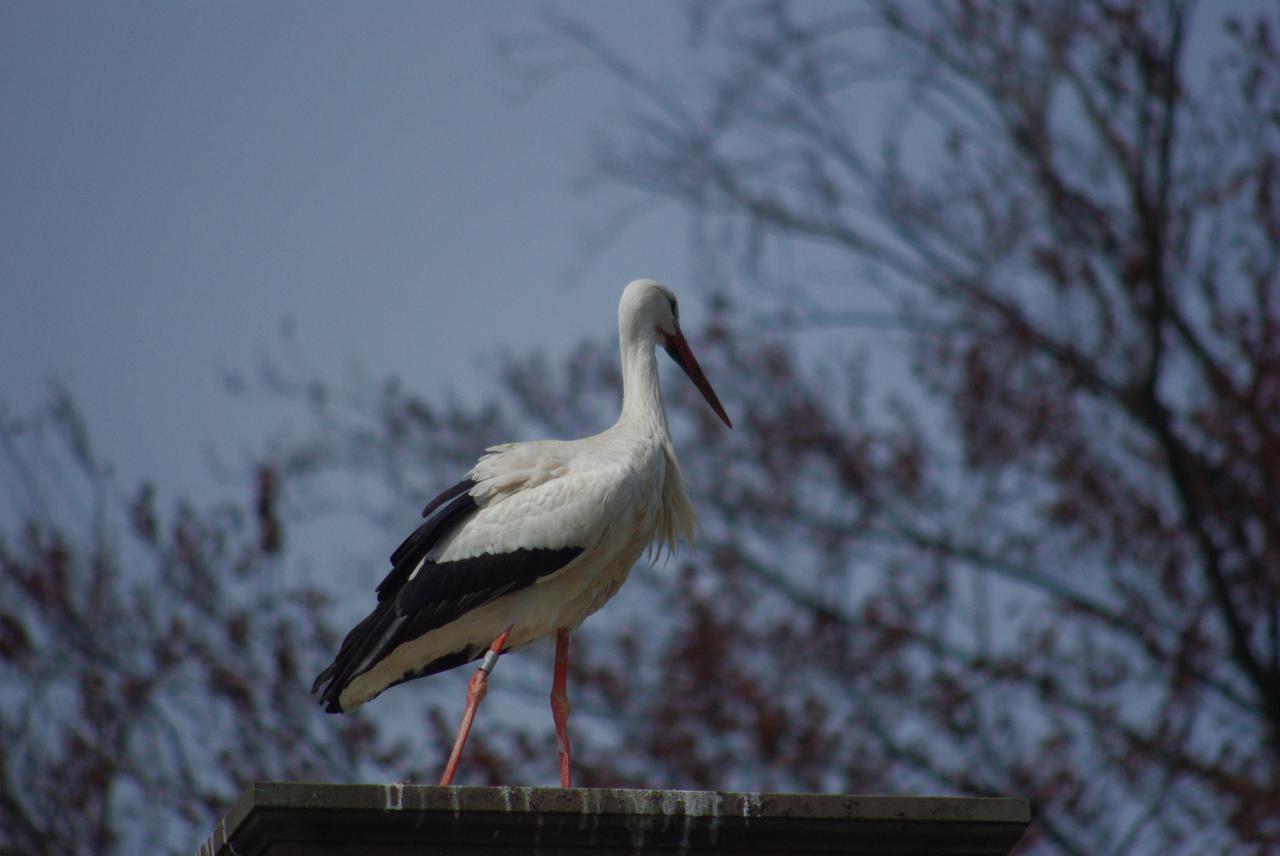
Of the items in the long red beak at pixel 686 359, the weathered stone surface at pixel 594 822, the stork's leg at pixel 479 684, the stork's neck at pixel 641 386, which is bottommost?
the weathered stone surface at pixel 594 822

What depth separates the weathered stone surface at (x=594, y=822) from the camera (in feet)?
14.8

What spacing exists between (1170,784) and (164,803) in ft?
21.0

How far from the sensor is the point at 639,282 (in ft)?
24.3

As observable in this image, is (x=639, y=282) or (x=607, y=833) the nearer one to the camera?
(x=607, y=833)

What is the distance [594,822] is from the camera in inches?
184

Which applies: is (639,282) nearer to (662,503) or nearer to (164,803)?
(662,503)

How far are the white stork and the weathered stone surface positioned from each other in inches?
60.4

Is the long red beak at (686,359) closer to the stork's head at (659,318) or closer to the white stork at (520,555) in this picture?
the stork's head at (659,318)

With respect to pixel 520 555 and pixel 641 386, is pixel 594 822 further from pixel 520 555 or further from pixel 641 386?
pixel 641 386

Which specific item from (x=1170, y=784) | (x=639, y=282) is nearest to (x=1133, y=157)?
(x=1170, y=784)

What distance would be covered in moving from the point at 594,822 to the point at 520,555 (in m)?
1.91

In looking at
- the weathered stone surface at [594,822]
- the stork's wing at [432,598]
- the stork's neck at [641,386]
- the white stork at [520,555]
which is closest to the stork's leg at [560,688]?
the white stork at [520,555]

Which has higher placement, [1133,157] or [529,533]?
[1133,157]

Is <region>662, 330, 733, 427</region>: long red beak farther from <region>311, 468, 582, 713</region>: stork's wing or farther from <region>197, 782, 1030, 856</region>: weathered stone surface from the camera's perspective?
<region>197, 782, 1030, 856</region>: weathered stone surface
